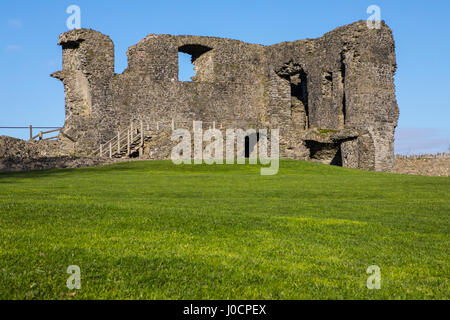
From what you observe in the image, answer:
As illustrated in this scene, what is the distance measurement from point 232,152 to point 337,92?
7884mm

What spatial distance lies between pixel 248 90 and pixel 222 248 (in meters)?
30.0

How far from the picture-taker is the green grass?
4.89 m

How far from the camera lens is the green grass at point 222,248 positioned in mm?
4887

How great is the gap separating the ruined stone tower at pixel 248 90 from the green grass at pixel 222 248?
62.5 feet

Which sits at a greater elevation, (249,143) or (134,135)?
(134,135)

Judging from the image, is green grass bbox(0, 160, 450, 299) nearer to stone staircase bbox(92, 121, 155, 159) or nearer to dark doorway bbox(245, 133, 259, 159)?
stone staircase bbox(92, 121, 155, 159)

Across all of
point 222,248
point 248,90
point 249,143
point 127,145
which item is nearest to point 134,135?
point 127,145

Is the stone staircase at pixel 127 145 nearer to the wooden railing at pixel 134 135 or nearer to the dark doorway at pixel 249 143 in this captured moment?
the wooden railing at pixel 134 135

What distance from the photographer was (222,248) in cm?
→ 642

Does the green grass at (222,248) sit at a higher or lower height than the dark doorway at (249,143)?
lower

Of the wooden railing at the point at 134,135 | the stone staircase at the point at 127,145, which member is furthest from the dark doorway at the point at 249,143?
the stone staircase at the point at 127,145

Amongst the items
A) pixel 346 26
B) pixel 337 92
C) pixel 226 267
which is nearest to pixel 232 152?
pixel 337 92

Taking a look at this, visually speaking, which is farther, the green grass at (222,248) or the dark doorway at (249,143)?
the dark doorway at (249,143)

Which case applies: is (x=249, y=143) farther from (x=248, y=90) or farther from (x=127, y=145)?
(x=127, y=145)
